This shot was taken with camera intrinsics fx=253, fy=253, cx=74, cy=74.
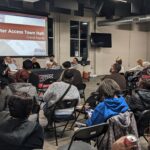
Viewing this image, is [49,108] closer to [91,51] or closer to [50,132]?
[50,132]

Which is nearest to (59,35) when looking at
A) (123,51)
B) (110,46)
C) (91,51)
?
(91,51)

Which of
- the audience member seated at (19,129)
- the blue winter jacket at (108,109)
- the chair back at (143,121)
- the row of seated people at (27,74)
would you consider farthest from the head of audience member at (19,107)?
the row of seated people at (27,74)

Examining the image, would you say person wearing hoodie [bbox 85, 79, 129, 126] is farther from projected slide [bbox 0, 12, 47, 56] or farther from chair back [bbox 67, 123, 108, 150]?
projected slide [bbox 0, 12, 47, 56]

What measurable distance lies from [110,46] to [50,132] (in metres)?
9.43

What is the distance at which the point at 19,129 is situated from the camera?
1767mm

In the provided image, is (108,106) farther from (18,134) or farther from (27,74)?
(27,74)

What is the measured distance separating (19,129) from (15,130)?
0.03 meters

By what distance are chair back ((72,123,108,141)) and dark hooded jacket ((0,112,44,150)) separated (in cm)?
37

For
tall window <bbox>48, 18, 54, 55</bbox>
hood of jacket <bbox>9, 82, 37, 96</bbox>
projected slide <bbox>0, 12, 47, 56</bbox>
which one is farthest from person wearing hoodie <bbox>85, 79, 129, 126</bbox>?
tall window <bbox>48, 18, 54, 55</bbox>

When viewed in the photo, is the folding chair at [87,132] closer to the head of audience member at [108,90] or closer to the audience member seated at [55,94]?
the head of audience member at [108,90]

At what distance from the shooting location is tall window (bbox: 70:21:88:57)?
1208 centimetres

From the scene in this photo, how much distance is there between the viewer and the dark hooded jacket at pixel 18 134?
175 cm

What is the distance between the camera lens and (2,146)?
1812 mm

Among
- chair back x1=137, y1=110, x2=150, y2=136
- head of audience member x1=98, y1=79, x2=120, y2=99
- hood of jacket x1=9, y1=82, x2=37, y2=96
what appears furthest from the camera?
hood of jacket x1=9, y1=82, x2=37, y2=96
